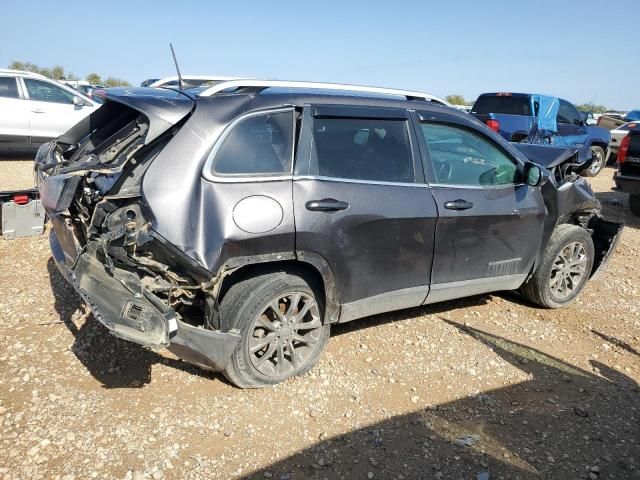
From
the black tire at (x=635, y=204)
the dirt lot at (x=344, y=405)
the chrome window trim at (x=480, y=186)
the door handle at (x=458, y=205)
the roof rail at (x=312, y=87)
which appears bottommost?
the dirt lot at (x=344, y=405)

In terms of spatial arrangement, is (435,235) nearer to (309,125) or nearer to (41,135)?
(309,125)

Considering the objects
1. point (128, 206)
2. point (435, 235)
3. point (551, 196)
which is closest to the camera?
point (128, 206)

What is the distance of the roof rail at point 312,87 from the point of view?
335cm

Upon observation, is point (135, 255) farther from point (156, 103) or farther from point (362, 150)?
point (362, 150)

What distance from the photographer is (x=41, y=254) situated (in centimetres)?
535

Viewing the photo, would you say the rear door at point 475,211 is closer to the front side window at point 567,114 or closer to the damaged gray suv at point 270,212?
the damaged gray suv at point 270,212

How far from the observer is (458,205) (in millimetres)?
3938

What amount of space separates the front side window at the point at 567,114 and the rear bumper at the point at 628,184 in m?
4.47

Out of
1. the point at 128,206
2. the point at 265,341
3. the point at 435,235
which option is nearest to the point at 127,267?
the point at 128,206

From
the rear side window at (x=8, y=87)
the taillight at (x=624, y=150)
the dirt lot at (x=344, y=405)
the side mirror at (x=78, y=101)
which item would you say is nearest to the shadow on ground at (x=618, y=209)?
the taillight at (x=624, y=150)

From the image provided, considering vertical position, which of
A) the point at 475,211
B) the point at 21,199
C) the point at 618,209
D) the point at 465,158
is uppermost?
the point at 465,158

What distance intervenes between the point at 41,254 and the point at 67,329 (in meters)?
1.74

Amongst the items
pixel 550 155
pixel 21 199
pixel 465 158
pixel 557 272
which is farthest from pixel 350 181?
pixel 21 199

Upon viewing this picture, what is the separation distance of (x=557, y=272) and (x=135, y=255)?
3756 mm
